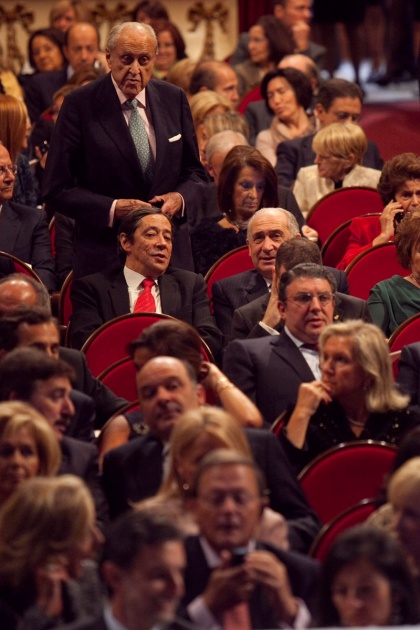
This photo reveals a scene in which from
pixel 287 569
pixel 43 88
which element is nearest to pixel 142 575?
pixel 287 569

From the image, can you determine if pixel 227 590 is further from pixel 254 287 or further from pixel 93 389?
pixel 254 287

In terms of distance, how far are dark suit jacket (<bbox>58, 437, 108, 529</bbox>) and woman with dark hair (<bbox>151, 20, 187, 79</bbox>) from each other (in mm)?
5700

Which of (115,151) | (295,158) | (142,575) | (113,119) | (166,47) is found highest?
(113,119)

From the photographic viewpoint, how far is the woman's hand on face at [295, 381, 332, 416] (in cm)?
418

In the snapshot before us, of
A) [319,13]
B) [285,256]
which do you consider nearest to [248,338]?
[285,256]

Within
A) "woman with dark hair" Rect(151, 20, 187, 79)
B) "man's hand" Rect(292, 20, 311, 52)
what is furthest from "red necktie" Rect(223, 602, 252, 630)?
"man's hand" Rect(292, 20, 311, 52)

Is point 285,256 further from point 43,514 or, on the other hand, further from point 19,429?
point 43,514

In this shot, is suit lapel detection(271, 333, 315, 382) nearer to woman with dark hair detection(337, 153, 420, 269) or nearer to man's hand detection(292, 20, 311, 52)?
woman with dark hair detection(337, 153, 420, 269)

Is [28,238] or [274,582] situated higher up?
[274,582]

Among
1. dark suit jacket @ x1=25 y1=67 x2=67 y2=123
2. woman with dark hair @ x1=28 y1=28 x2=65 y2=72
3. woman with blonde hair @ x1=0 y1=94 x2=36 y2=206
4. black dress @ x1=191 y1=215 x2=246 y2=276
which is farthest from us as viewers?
woman with dark hair @ x1=28 y1=28 x2=65 y2=72

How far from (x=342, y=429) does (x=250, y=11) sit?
7.29 metres

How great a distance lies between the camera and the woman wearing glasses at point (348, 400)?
13.7ft

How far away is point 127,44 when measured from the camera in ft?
17.7

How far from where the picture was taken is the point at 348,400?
13.9 ft
